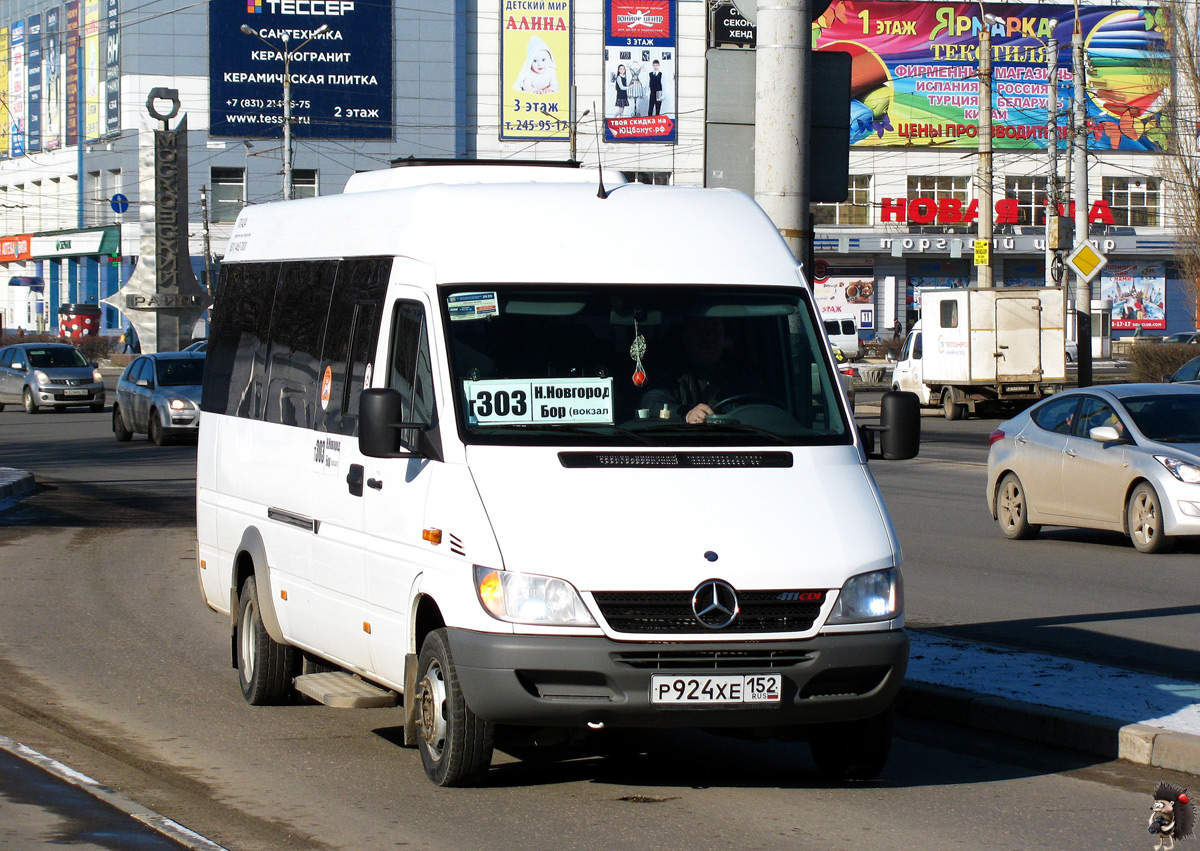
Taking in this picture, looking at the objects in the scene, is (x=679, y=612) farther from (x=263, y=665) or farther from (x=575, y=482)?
(x=263, y=665)

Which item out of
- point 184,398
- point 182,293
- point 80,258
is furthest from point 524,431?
point 80,258

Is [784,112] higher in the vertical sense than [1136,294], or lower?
lower

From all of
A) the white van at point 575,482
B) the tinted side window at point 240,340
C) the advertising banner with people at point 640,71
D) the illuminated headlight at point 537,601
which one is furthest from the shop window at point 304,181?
the illuminated headlight at point 537,601

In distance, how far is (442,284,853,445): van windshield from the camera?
664 cm

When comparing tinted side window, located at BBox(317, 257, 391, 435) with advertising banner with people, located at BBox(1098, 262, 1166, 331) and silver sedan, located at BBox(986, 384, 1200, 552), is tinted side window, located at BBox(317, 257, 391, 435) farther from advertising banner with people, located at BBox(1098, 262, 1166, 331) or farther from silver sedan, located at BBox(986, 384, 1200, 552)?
advertising banner with people, located at BBox(1098, 262, 1166, 331)

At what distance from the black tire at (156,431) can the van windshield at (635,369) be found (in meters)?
23.4

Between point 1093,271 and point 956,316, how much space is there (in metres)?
6.95

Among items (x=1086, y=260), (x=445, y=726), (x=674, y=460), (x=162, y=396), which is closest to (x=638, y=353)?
(x=674, y=460)

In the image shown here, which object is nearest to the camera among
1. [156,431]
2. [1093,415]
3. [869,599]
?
[869,599]

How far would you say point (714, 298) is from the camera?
23.3ft

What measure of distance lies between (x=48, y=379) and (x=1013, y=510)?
2975 centimetres

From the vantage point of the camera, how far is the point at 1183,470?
1455 cm

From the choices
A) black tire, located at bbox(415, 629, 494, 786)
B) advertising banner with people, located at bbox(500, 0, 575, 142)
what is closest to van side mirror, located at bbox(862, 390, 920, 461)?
black tire, located at bbox(415, 629, 494, 786)

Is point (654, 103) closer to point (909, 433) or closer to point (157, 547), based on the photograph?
point (157, 547)
